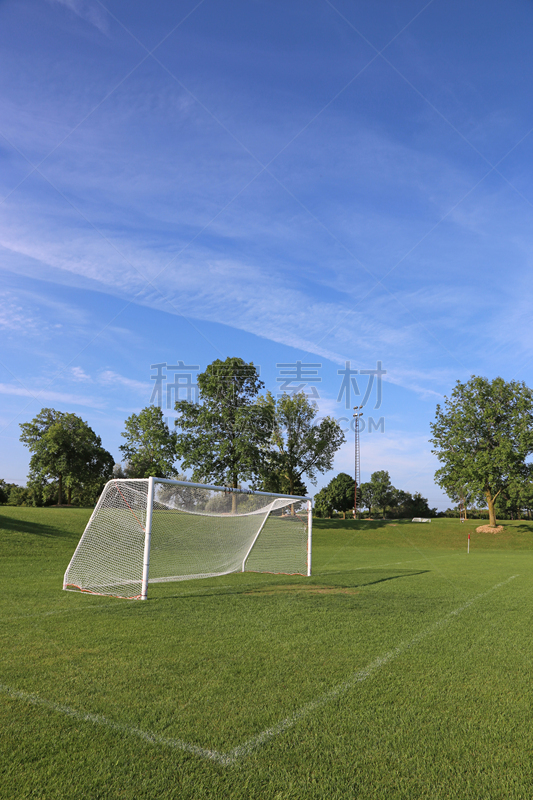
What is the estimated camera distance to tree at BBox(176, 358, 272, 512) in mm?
33188

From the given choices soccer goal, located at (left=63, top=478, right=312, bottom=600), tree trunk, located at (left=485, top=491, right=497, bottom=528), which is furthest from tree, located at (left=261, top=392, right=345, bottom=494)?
soccer goal, located at (left=63, top=478, right=312, bottom=600)

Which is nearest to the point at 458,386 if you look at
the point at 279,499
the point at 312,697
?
the point at 279,499

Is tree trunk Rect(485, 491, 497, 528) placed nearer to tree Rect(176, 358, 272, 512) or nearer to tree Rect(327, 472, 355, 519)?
tree Rect(176, 358, 272, 512)

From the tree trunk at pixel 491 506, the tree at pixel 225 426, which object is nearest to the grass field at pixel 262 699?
the tree at pixel 225 426

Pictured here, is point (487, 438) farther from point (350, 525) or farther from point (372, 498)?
point (372, 498)

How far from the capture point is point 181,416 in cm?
3591

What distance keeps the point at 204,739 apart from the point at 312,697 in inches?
45.5

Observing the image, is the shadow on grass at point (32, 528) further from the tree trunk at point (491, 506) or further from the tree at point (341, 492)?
the tree at point (341, 492)

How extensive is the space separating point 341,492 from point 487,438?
34.0 metres

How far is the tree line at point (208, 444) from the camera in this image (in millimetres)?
33594

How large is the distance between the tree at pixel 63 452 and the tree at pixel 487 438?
1366 inches

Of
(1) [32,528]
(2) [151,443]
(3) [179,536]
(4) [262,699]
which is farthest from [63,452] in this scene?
(4) [262,699]

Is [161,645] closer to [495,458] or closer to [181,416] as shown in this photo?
[181,416]

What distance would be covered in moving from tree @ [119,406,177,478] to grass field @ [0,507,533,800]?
95.9 ft
